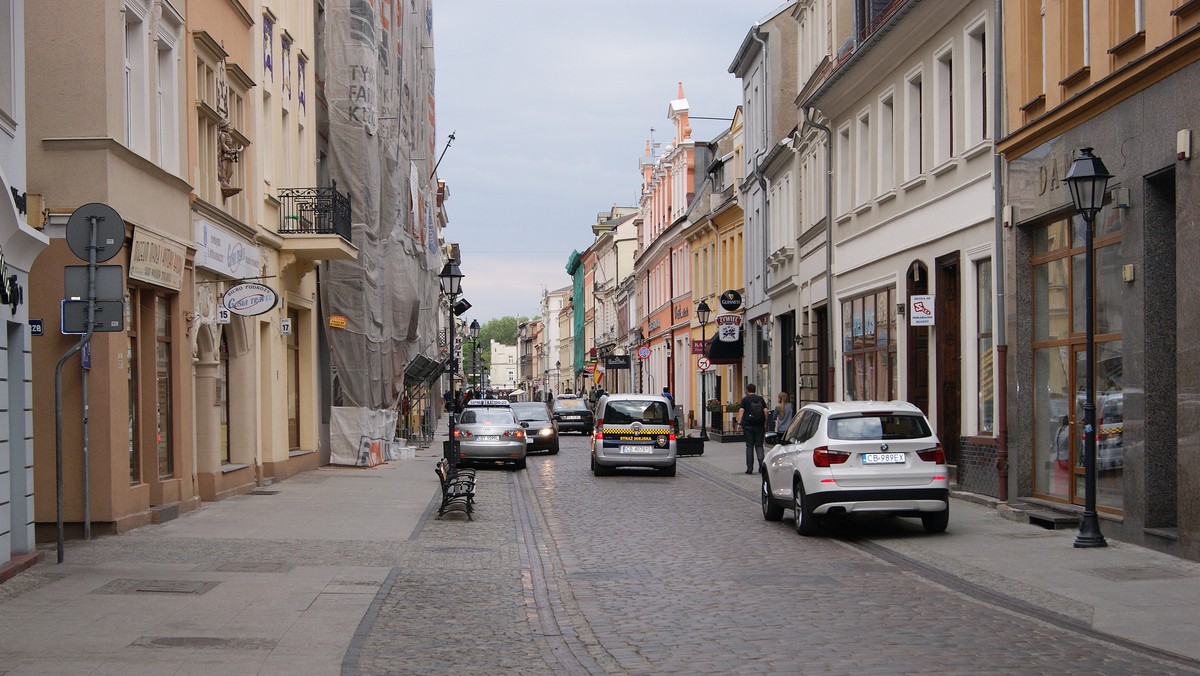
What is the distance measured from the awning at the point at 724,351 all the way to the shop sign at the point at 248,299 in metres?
26.1

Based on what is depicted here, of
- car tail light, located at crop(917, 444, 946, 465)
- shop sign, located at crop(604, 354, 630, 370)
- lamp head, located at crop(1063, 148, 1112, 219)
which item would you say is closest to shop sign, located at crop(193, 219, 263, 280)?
car tail light, located at crop(917, 444, 946, 465)

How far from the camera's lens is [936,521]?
16.0 meters

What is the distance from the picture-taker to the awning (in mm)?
44875

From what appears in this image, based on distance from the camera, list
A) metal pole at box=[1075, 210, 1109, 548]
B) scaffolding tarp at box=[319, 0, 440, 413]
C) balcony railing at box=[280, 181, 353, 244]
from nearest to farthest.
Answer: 1. metal pole at box=[1075, 210, 1109, 548]
2. balcony railing at box=[280, 181, 353, 244]
3. scaffolding tarp at box=[319, 0, 440, 413]

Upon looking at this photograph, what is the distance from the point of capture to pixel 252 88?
23.2m

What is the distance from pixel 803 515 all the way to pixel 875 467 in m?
1.18

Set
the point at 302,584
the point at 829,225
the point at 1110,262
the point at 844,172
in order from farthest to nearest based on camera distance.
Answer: the point at 829,225 → the point at 844,172 → the point at 1110,262 → the point at 302,584

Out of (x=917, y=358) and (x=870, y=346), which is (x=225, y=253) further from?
(x=870, y=346)

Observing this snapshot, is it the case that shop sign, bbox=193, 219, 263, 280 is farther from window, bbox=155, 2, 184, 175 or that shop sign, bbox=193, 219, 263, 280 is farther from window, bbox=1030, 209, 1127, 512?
window, bbox=1030, 209, 1127, 512

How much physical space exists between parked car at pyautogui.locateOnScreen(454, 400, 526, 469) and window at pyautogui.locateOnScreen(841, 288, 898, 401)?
7715mm

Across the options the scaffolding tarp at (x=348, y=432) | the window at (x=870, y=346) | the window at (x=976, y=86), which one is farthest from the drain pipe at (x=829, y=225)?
the scaffolding tarp at (x=348, y=432)

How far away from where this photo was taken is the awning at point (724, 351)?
147ft

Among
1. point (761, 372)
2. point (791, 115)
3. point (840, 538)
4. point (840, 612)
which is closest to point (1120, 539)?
point (840, 538)

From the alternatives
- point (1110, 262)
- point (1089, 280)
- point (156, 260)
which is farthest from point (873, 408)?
point (156, 260)
